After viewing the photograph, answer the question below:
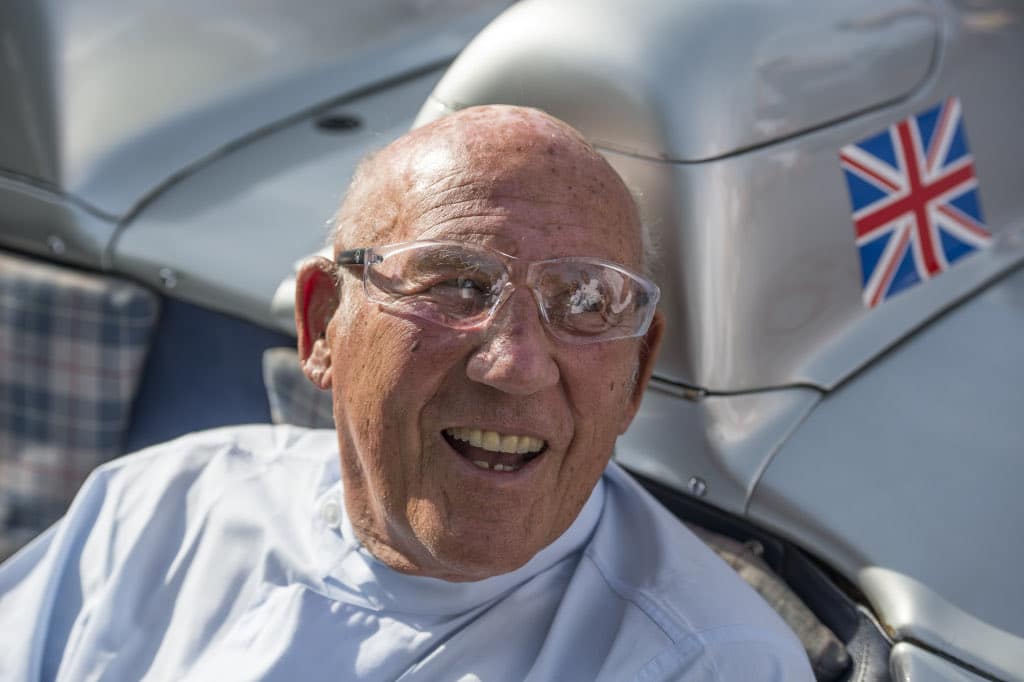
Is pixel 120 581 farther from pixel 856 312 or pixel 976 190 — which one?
pixel 976 190

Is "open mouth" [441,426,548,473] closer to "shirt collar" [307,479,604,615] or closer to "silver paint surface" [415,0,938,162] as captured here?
"shirt collar" [307,479,604,615]

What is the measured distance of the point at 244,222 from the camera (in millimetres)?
2191

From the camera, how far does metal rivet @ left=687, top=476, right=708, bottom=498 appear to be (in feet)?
5.40

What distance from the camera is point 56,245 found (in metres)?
2.20

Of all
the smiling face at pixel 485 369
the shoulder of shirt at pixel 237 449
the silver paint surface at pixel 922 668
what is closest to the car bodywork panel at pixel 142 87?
the shoulder of shirt at pixel 237 449

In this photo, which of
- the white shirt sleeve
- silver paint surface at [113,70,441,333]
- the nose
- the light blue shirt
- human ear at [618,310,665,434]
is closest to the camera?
the nose

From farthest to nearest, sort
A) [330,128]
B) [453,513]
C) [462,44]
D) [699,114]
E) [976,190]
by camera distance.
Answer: [462,44] < [330,128] < [976,190] < [699,114] < [453,513]

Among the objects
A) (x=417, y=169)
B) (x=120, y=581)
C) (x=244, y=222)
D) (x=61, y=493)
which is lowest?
(x=61, y=493)

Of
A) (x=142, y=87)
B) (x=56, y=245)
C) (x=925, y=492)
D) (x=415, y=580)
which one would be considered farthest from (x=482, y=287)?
(x=142, y=87)

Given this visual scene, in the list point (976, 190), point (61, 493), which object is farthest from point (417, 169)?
point (61, 493)

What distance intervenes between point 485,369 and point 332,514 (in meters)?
0.42

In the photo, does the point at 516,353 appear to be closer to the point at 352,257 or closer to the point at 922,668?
the point at 352,257

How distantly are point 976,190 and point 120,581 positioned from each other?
1.38 meters

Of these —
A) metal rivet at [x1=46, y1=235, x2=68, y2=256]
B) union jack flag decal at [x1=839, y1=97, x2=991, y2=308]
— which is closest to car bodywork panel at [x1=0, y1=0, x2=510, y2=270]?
metal rivet at [x1=46, y1=235, x2=68, y2=256]
